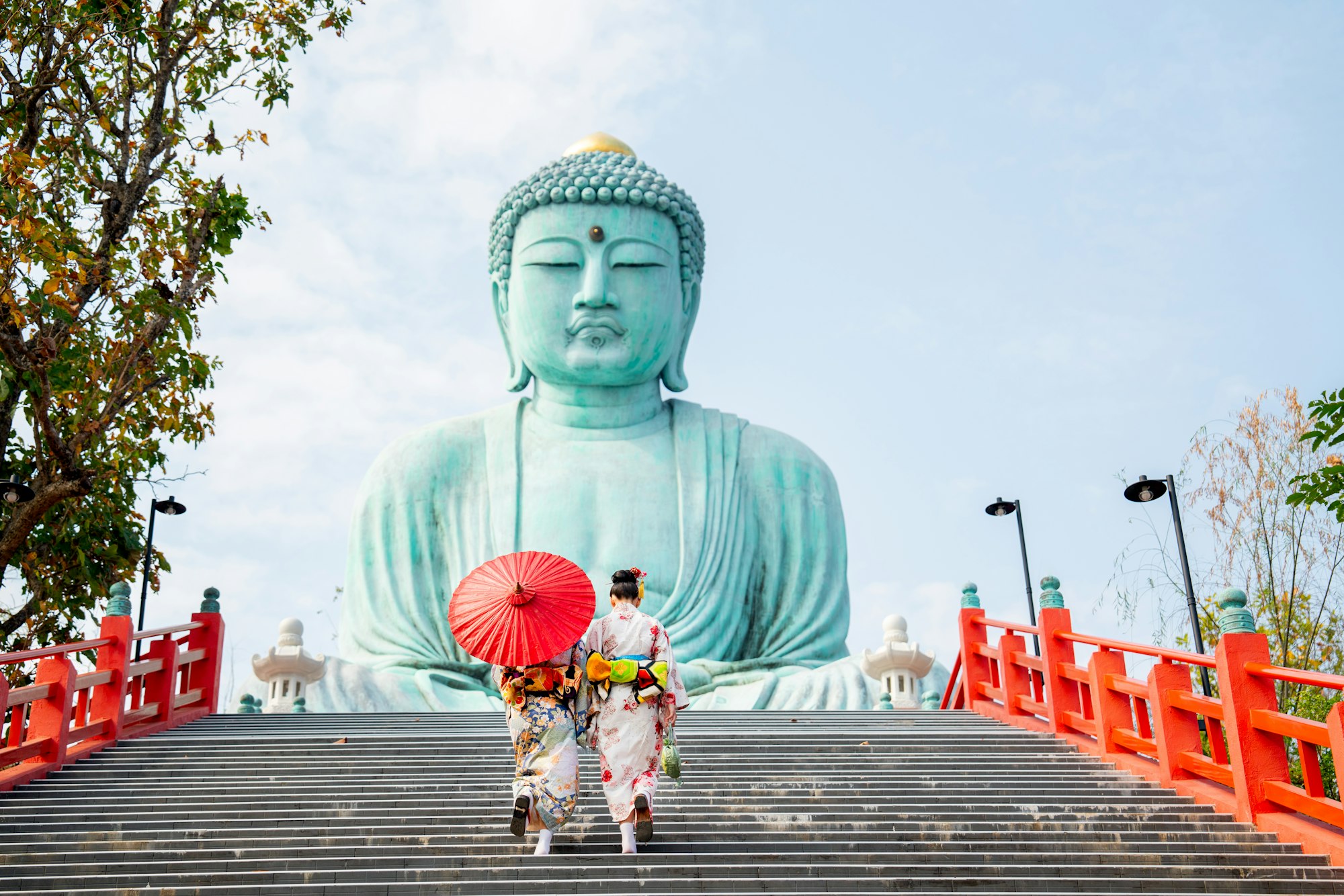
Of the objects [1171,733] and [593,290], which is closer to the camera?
[1171,733]

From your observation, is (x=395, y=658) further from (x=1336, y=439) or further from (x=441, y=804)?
(x=1336, y=439)

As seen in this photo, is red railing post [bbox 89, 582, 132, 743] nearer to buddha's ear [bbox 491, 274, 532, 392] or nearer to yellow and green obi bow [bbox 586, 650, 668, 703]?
yellow and green obi bow [bbox 586, 650, 668, 703]

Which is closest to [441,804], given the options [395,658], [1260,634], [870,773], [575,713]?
[575,713]

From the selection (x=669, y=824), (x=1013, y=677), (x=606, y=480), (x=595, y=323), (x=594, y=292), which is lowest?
(x=669, y=824)

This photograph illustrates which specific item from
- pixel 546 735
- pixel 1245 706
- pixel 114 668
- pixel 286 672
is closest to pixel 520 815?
pixel 546 735

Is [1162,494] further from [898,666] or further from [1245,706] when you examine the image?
[1245,706]

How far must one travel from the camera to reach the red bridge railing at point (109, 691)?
604cm

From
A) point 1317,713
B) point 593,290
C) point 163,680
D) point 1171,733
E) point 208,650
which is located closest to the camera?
point 1171,733

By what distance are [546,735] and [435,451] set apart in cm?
626

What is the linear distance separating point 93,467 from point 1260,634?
24.8 feet

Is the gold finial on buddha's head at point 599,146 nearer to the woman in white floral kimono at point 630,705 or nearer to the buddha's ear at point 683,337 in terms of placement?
the buddha's ear at point 683,337

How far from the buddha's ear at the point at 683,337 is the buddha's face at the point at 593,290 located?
0.43 meters

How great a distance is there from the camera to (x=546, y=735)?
14.8 feet

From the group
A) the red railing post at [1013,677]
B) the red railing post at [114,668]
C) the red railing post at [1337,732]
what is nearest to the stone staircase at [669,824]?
the red railing post at [114,668]
